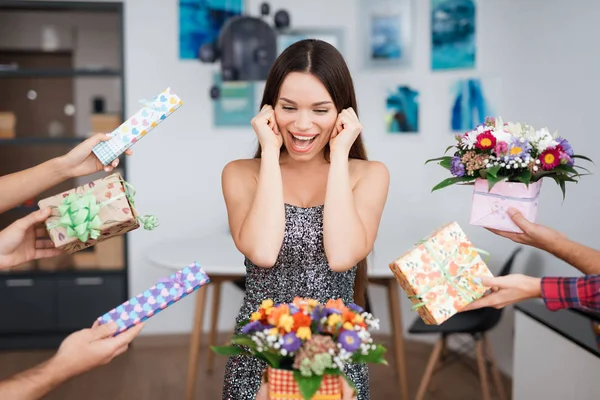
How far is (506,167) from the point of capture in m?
1.87

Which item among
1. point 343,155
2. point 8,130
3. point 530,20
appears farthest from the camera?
point 8,130

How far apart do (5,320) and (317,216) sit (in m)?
3.80

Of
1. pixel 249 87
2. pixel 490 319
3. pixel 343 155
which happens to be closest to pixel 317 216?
pixel 343 155

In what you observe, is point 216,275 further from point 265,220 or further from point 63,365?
point 63,365

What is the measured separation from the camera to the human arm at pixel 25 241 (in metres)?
1.54

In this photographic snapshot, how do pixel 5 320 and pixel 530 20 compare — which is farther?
pixel 5 320

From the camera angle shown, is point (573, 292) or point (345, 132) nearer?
point (573, 292)

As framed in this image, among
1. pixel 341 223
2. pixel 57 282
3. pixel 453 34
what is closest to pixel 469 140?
pixel 341 223

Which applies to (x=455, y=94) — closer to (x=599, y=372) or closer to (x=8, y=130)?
(x=599, y=372)

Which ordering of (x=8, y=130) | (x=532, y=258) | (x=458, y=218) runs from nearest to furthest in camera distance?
1. (x=532, y=258)
2. (x=458, y=218)
3. (x=8, y=130)

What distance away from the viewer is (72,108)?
511 centimetres

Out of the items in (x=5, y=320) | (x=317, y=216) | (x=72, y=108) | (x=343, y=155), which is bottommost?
(x=5, y=320)

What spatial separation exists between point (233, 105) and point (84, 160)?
131 inches

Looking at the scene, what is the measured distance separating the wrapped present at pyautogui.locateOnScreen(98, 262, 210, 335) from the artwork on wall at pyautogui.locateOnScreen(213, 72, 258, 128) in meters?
3.55
